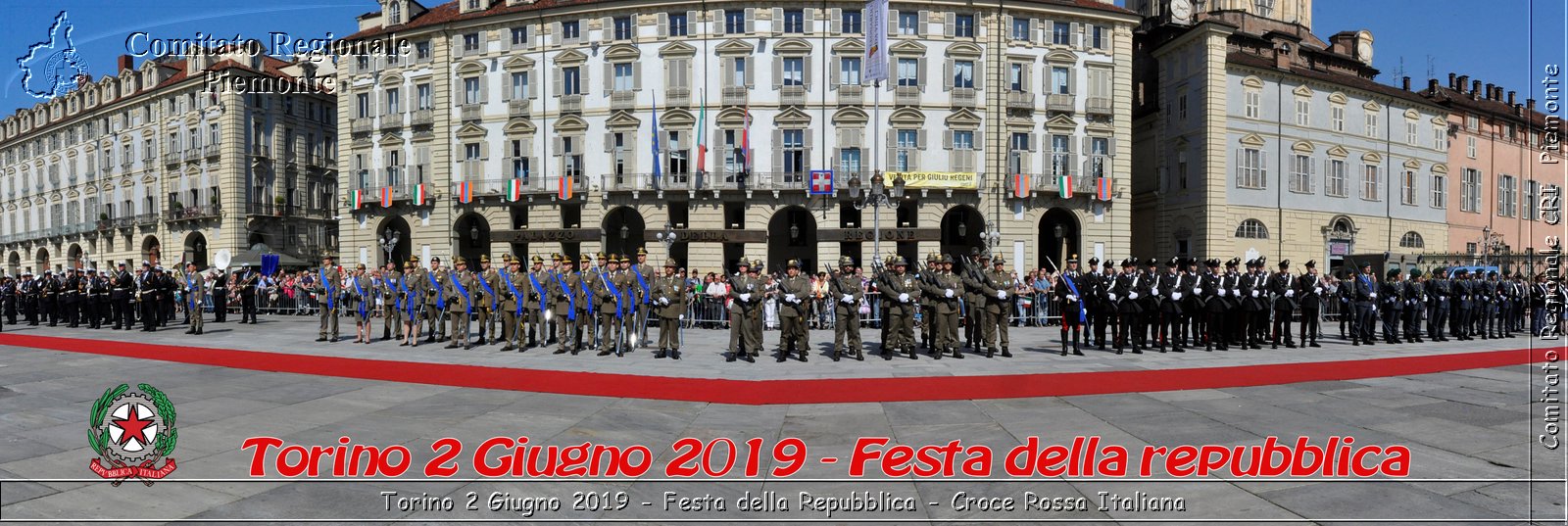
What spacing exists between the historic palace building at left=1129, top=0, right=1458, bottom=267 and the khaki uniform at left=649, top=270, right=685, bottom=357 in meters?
31.3

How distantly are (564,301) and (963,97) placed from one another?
24830 millimetres

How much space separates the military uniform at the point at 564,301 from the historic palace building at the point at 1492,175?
48670mm

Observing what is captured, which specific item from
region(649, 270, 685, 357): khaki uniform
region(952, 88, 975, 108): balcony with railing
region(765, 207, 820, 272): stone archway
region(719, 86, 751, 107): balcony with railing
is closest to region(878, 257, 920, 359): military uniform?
region(649, 270, 685, 357): khaki uniform

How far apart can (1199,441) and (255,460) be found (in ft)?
26.3

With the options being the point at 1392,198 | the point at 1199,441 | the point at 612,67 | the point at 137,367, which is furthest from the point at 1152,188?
the point at 137,367

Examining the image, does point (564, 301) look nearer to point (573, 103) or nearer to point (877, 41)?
point (877, 41)

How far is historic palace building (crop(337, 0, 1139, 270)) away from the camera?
34.3m

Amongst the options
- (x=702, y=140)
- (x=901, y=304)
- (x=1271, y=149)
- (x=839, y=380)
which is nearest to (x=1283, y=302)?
(x=901, y=304)

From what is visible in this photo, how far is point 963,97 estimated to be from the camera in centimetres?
3472

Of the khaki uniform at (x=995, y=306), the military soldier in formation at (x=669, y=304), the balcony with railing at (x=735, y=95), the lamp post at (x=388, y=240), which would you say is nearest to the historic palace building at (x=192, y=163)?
the lamp post at (x=388, y=240)

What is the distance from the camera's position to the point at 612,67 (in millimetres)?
35281

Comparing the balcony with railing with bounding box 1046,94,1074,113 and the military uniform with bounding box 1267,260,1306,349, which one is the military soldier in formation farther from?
the balcony with railing with bounding box 1046,94,1074,113

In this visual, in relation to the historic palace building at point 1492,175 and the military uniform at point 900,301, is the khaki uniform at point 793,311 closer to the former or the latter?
the military uniform at point 900,301

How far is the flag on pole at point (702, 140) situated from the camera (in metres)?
34.0
